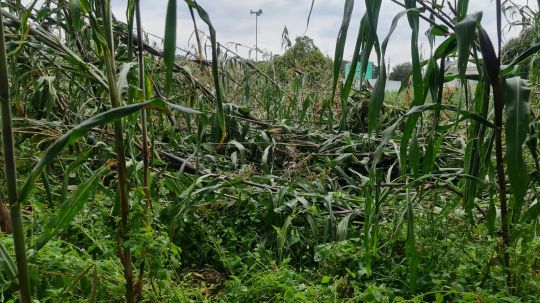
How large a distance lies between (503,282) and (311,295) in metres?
0.42

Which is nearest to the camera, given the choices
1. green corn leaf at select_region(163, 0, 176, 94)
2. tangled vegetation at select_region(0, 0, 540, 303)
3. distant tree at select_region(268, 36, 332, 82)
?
green corn leaf at select_region(163, 0, 176, 94)

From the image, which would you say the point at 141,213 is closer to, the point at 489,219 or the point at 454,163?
the point at 489,219

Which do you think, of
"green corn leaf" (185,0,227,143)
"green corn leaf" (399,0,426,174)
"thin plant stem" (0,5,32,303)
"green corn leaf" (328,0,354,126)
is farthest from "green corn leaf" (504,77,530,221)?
"thin plant stem" (0,5,32,303)

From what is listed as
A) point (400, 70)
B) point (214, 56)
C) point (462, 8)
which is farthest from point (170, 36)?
point (400, 70)

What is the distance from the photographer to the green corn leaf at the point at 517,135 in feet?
2.64

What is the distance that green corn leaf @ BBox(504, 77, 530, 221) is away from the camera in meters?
0.80

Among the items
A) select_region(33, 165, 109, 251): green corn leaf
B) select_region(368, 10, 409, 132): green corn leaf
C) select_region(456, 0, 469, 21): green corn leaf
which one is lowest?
select_region(33, 165, 109, 251): green corn leaf

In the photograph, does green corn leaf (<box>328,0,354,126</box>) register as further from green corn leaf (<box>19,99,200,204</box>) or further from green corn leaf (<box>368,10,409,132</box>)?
green corn leaf (<box>19,99,200,204</box>)

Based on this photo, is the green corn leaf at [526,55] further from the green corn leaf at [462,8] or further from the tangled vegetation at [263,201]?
the green corn leaf at [462,8]

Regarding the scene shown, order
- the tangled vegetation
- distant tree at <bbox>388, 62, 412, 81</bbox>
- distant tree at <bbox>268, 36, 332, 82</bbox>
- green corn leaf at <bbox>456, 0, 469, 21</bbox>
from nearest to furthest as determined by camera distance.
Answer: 1. the tangled vegetation
2. green corn leaf at <bbox>456, 0, 469, 21</bbox>
3. distant tree at <bbox>268, 36, 332, 82</bbox>
4. distant tree at <bbox>388, 62, 412, 81</bbox>

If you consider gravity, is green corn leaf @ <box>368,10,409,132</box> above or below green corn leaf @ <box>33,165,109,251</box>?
above

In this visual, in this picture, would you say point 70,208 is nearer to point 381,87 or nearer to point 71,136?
point 71,136

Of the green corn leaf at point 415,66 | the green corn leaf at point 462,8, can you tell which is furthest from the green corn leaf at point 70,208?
the green corn leaf at point 462,8

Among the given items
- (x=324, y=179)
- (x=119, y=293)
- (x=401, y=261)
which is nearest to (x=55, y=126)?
(x=119, y=293)
